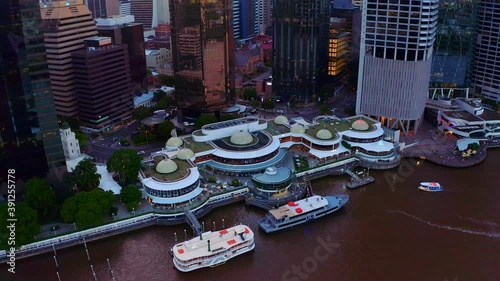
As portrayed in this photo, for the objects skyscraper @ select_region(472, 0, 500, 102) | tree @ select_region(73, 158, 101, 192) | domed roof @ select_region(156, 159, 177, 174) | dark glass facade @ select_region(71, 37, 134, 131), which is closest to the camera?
tree @ select_region(73, 158, 101, 192)

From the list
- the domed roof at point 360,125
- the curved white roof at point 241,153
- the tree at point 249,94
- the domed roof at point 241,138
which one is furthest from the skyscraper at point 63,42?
the domed roof at point 360,125

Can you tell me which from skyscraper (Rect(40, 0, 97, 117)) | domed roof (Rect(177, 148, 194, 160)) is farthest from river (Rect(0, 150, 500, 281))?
skyscraper (Rect(40, 0, 97, 117))

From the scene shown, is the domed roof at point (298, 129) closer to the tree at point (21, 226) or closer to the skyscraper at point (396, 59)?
the skyscraper at point (396, 59)

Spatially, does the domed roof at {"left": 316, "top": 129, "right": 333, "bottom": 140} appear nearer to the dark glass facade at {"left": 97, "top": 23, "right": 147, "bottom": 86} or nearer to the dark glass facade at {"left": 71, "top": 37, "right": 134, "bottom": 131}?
the dark glass facade at {"left": 71, "top": 37, "right": 134, "bottom": 131}

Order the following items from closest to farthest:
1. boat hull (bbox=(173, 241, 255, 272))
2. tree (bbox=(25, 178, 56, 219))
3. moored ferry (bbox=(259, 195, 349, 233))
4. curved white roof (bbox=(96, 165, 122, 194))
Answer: boat hull (bbox=(173, 241, 255, 272)) → tree (bbox=(25, 178, 56, 219)) → moored ferry (bbox=(259, 195, 349, 233)) → curved white roof (bbox=(96, 165, 122, 194))

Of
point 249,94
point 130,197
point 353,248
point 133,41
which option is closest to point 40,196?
point 130,197

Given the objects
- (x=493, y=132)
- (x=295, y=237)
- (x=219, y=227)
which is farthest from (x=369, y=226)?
(x=493, y=132)
